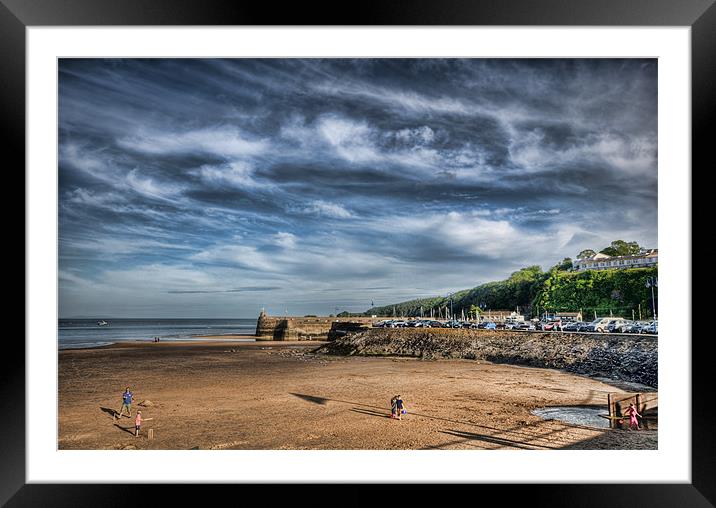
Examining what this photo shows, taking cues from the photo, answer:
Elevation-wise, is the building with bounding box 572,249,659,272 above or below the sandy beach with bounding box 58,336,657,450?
above

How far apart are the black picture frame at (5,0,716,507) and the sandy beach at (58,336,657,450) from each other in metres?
2.53

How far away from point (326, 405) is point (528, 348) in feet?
32.2

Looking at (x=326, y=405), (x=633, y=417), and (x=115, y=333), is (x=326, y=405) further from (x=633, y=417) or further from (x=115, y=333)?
(x=115, y=333)

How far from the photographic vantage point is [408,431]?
6.91 metres

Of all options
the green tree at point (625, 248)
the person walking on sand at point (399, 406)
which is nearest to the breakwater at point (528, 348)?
the green tree at point (625, 248)

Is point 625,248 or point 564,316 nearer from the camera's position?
point 625,248

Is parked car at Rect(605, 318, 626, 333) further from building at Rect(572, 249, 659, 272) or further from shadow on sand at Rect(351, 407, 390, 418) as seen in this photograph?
shadow on sand at Rect(351, 407, 390, 418)

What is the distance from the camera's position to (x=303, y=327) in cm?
3203

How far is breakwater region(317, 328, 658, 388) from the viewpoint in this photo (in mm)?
12797

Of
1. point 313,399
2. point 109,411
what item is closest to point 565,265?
point 313,399

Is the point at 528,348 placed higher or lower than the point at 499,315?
higher

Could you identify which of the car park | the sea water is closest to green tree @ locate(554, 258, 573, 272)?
the car park
